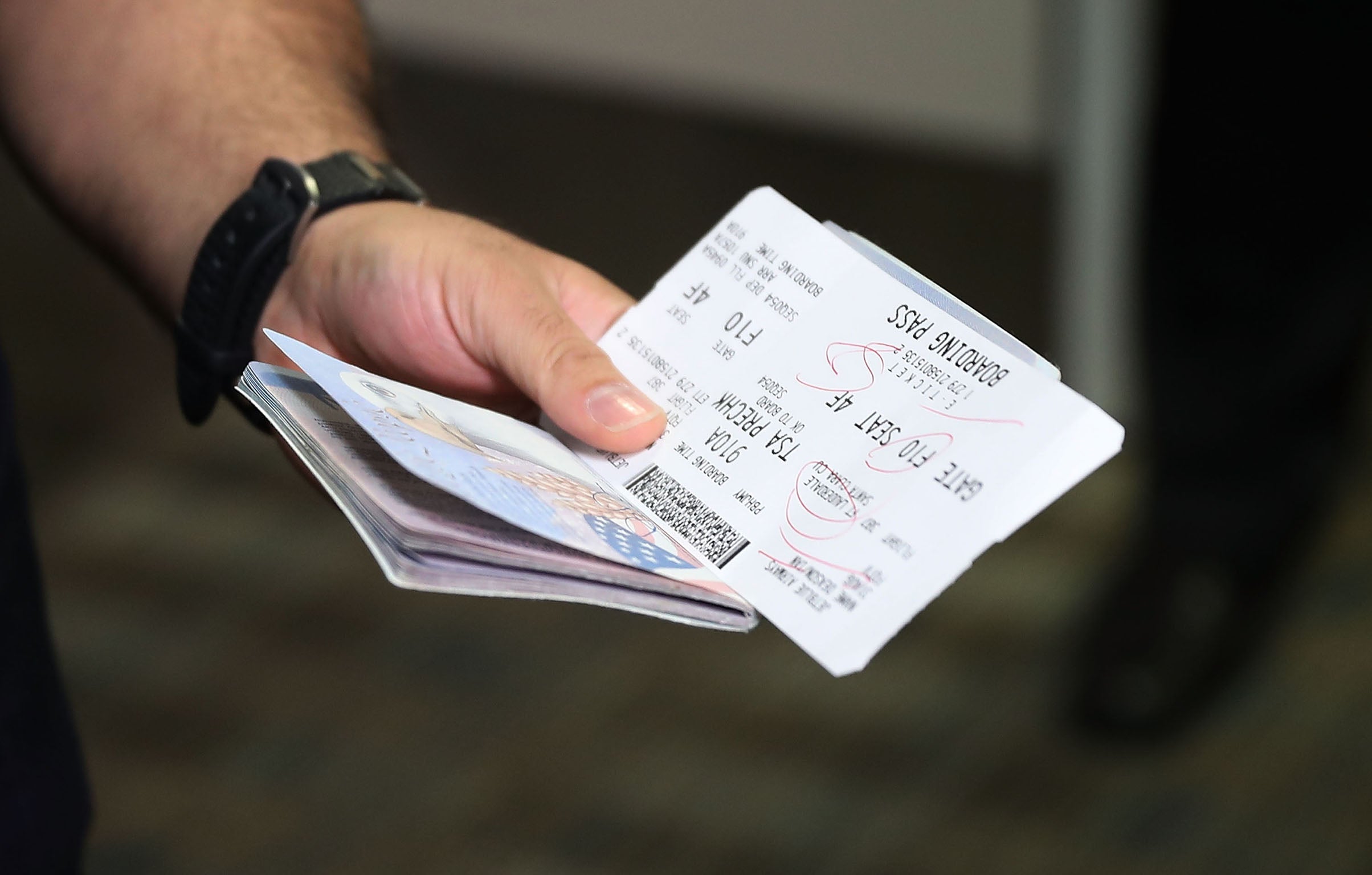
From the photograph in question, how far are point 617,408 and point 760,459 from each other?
8 centimetres

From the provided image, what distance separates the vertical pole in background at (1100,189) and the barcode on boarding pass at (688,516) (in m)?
1.30

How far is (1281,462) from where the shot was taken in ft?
5.76

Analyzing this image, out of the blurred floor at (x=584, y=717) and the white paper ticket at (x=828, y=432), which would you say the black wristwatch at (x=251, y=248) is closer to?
the white paper ticket at (x=828, y=432)

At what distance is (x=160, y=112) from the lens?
95 centimetres

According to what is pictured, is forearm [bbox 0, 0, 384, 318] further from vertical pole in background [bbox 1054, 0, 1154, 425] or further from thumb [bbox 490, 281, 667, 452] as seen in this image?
vertical pole in background [bbox 1054, 0, 1154, 425]

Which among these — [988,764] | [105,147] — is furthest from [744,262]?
[988,764]

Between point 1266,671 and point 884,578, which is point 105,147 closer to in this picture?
point 884,578

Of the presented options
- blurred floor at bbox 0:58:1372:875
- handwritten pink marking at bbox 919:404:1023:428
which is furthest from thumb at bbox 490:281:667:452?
blurred floor at bbox 0:58:1372:875

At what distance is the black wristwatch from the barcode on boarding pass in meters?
0.28

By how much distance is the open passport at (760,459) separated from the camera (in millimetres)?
644

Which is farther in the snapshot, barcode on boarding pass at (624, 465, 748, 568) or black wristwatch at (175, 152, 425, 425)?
black wristwatch at (175, 152, 425, 425)

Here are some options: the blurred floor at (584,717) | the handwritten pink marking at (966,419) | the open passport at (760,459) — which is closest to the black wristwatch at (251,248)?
the open passport at (760,459)

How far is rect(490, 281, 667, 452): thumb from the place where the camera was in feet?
2.42

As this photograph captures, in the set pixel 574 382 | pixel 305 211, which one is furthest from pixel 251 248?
pixel 574 382
